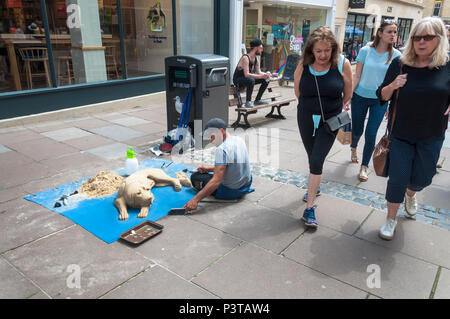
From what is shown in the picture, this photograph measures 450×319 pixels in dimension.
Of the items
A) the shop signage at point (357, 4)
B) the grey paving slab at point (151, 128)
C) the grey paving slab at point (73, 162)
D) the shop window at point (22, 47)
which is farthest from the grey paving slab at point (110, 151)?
the shop signage at point (357, 4)

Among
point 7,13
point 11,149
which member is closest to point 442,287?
point 11,149

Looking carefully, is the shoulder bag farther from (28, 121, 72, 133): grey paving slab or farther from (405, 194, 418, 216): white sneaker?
(28, 121, 72, 133): grey paving slab

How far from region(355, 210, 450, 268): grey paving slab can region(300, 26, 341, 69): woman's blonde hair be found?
5.52 ft

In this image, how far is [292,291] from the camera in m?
2.67

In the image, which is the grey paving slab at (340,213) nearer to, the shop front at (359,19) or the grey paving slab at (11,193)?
the grey paving slab at (11,193)

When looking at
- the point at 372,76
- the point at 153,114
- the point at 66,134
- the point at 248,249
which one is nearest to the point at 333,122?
the point at 248,249

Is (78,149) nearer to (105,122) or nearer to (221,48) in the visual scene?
(105,122)

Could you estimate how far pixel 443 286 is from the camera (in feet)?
8.97

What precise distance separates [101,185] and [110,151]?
1631mm

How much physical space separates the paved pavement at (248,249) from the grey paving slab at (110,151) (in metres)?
0.46

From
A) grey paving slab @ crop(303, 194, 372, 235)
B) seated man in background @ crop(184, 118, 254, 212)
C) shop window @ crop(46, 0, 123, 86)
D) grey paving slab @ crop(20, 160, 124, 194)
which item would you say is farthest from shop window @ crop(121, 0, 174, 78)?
grey paving slab @ crop(303, 194, 372, 235)

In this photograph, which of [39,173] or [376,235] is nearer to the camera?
[376,235]

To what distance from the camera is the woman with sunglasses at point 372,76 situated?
14.1 feet
